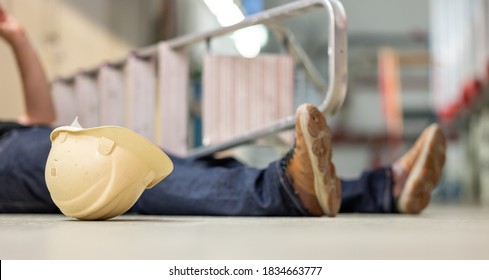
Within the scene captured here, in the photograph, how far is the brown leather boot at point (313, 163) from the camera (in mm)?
1717

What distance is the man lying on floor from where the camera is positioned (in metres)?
1.75

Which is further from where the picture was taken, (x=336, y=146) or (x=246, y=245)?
(x=336, y=146)

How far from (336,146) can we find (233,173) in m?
6.82

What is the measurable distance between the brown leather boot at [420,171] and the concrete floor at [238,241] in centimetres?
51

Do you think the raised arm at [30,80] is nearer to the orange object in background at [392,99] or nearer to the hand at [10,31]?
the hand at [10,31]

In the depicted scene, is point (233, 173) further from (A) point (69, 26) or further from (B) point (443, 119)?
(B) point (443, 119)

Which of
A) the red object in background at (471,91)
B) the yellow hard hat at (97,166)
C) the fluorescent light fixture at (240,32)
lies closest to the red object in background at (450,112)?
the red object in background at (471,91)

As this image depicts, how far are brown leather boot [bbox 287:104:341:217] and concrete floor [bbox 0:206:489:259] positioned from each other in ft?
0.73

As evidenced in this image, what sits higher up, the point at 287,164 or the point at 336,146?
the point at 287,164

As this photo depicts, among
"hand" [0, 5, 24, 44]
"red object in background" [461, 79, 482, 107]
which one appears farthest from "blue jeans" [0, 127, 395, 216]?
"red object in background" [461, 79, 482, 107]

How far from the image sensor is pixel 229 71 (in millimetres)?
2387

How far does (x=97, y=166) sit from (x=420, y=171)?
938 millimetres
